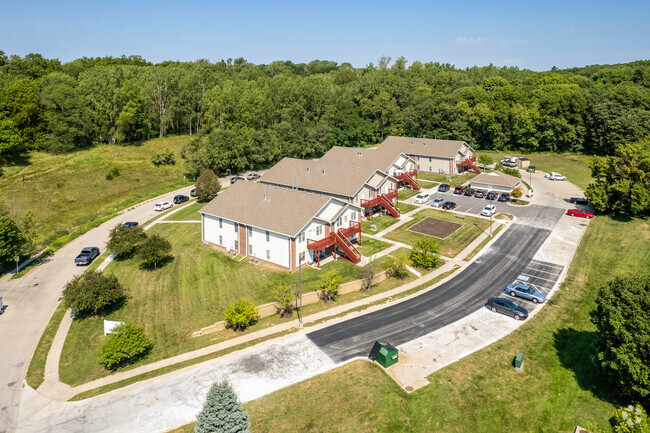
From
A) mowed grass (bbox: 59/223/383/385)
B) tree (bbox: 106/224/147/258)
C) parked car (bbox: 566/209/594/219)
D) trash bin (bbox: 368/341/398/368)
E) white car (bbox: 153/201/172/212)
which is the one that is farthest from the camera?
white car (bbox: 153/201/172/212)

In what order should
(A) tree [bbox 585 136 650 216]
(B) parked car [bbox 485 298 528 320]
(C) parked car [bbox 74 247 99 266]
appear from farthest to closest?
1. (A) tree [bbox 585 136 650 216]
2. (C) parked car [bbox 74 247 99 266]
3. (B) parked car [bbox 485 298 528 320]

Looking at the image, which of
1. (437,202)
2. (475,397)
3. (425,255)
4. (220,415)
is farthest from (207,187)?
(475,397)

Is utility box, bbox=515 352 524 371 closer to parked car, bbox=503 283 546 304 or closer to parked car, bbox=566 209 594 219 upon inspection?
parked car, bbox=503 283 546 304

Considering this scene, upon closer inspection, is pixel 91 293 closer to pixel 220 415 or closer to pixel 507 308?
pixel 220 415

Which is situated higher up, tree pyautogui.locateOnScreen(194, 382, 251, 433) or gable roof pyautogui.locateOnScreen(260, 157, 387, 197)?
gable roof pyautogui.locateOnScreen(260, 157, 387, 197)

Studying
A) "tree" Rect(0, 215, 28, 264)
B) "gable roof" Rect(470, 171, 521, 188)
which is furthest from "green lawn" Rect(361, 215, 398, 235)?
"tree" Rect(0, 215, 28, 264)

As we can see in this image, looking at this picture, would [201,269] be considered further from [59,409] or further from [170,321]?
[59,409]
